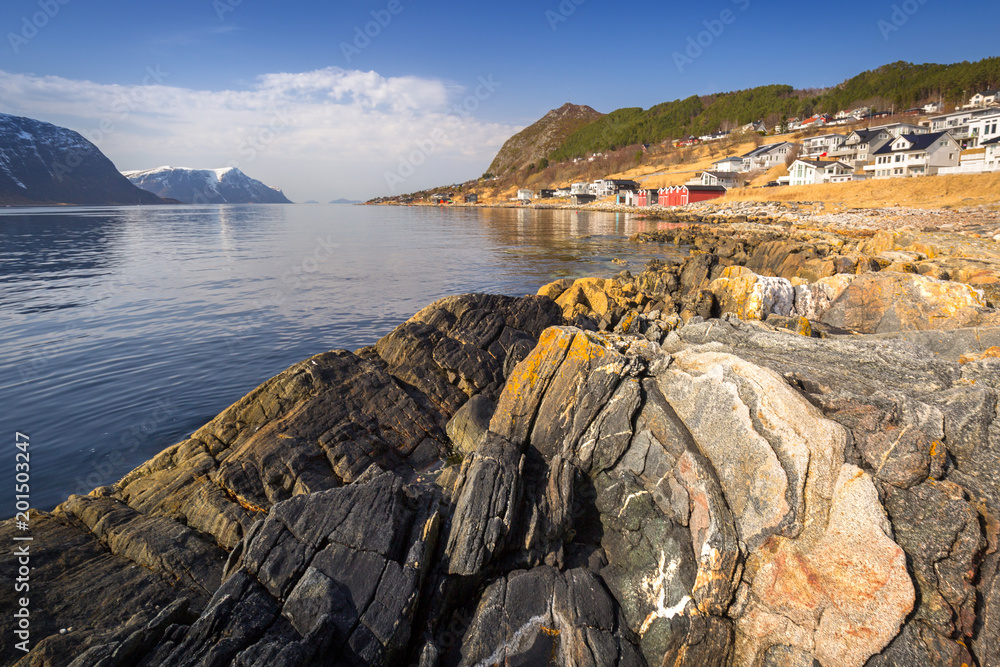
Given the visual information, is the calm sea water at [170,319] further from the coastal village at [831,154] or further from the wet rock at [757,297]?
the coastal village at [831,154]

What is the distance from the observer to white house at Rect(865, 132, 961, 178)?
72375 mm

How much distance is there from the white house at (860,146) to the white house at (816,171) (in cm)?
1132

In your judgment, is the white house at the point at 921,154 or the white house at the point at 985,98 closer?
the white house at the point at 921,154

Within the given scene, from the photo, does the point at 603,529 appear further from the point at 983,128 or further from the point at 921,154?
the point at 983,128

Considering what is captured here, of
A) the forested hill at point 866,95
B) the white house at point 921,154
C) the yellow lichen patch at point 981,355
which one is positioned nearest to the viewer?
the yellow lichen patch at point 981,355

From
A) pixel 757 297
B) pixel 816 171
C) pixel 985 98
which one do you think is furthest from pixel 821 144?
pixel 757 297

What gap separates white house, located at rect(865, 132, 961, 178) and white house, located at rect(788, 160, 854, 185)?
630cm

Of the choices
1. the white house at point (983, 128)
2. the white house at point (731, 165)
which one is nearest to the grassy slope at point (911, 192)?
the white house at point (983, 128)

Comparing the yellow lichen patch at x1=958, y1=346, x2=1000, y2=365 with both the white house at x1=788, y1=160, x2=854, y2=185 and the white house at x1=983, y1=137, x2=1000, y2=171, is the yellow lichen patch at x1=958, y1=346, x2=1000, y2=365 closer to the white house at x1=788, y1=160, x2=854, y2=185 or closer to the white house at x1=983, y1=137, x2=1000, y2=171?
the white house at x1=983, y1=137, x2=1000, y2=171

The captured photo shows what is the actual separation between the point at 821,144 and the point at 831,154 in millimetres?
7771

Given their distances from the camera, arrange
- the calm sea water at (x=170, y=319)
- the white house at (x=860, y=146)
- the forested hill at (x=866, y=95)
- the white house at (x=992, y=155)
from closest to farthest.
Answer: the calm sea water at (x=170, y=319), the white house at (x=992, y=155), the white house at (x=860, y=146), the forested hill at (x=866, y=95)

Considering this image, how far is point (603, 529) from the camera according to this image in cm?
784

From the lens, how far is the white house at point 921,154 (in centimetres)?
7238

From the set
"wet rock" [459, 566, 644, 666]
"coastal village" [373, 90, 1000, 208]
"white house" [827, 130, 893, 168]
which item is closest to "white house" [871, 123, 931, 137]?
"coastal village" [373, 90, 1000, 208]
